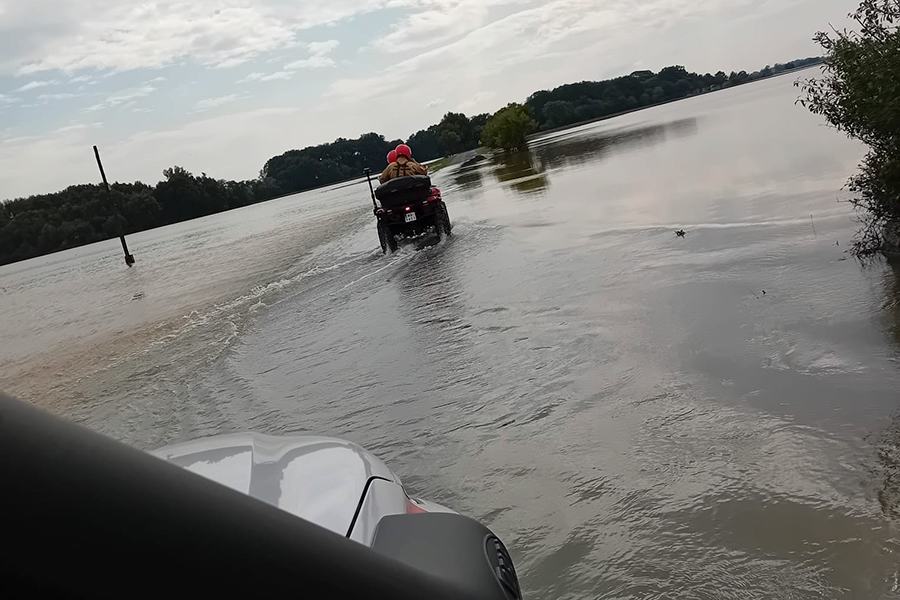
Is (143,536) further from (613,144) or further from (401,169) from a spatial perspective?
(613,144)

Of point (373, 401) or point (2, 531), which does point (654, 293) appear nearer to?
point (373, 401)

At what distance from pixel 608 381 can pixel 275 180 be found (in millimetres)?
132347

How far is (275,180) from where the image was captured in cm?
13262

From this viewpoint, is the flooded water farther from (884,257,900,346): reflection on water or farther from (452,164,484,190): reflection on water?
(452,164,484,190): reflection on water

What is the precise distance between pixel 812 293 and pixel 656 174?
13.8 meters

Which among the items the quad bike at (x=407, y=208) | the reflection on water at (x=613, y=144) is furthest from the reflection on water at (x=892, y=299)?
the reflection on water at (x=613, y=144)

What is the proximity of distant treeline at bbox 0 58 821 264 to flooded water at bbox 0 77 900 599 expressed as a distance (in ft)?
111

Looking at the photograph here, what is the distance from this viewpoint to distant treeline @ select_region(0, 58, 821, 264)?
54656 millimetres

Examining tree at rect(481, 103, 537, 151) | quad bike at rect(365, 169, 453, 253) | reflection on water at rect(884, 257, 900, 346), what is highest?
tree at rect(481, 103, 537, 151)

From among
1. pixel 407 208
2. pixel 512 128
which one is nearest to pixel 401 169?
pixel 407 208

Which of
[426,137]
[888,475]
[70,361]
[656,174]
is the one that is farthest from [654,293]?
[426,137]

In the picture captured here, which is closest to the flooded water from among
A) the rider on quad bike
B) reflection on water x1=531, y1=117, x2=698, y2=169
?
the rider on quad bike

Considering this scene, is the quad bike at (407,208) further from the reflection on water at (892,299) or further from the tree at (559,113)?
the tree at (559,113)

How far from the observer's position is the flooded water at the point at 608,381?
361cm
